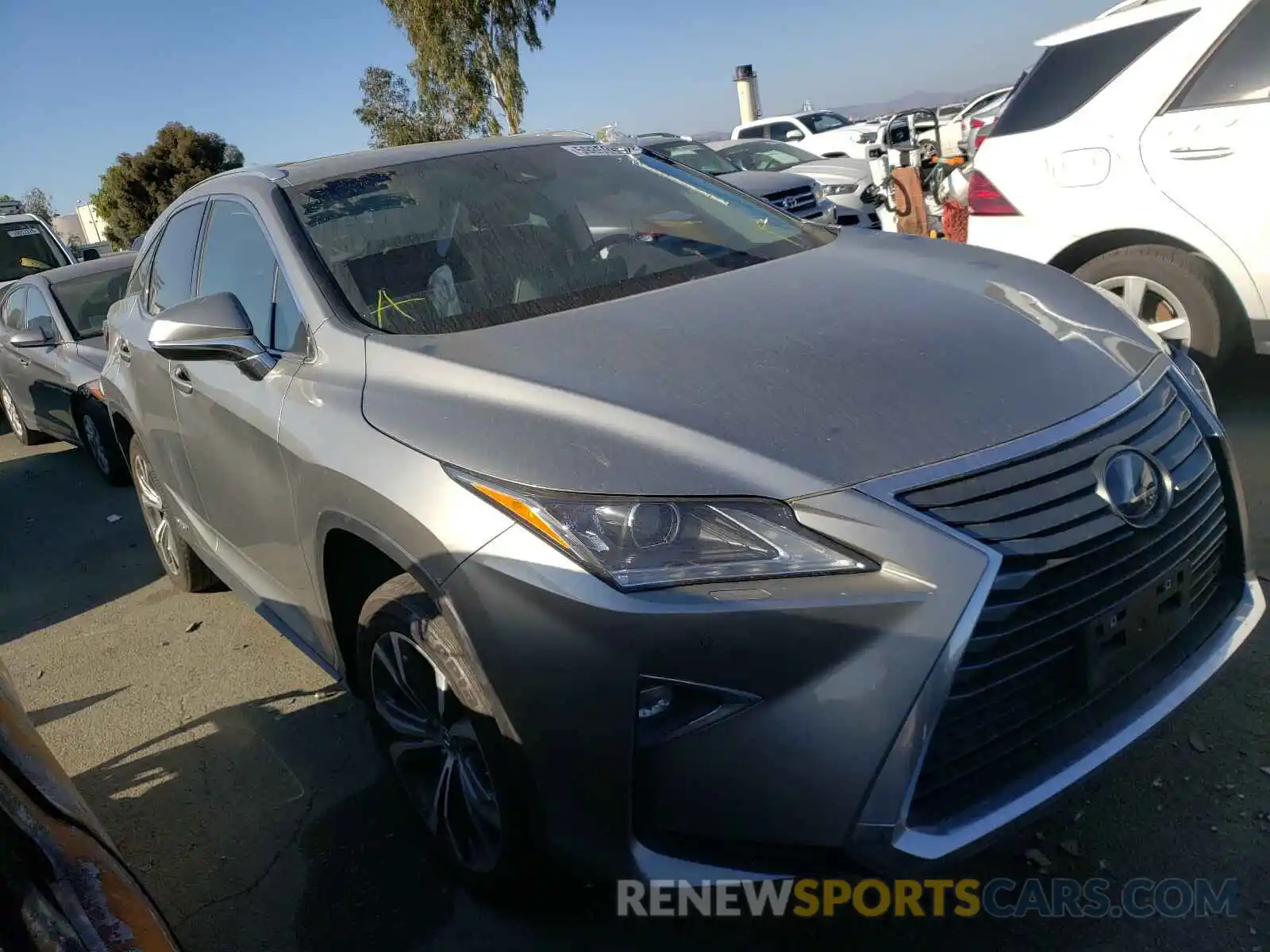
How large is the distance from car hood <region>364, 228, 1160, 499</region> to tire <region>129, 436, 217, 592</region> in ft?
8.16

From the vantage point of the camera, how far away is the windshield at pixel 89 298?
22.9 ft

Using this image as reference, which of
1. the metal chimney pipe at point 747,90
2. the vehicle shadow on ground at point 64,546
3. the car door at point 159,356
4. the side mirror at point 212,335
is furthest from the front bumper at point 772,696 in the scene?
the metal chimney pipe at point 747,90

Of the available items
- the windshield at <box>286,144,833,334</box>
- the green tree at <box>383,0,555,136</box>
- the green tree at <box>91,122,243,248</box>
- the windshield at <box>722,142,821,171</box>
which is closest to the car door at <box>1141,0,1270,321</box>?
the windshield at <box>286,144,833,334</box>

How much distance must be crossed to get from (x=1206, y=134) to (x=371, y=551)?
3.79 metres

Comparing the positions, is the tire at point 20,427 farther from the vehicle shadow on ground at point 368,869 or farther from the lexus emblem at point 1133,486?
the lexus emblem at point 1133,486

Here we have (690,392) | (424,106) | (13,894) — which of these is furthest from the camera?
(424,106)

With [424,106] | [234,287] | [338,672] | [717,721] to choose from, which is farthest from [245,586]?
[424,106]

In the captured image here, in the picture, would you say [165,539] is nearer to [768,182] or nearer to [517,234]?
[517,234]

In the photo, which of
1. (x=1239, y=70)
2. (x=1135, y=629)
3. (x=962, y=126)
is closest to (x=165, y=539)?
(x=1135, y=629)

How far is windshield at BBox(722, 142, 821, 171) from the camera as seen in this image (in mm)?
13842

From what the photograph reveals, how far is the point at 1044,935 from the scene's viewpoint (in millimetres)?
2117

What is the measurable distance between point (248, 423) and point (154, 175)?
39.7 m

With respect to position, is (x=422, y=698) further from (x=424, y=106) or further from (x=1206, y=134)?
(x=424, y=106)

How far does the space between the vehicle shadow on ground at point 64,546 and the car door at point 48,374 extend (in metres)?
0.40
